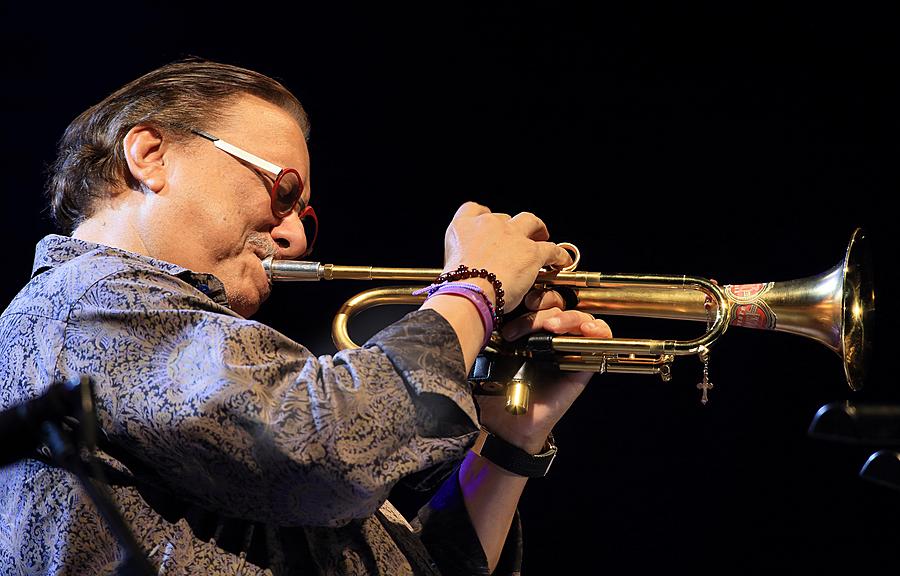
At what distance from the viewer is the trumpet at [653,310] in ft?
7.24

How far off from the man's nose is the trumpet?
32 mm

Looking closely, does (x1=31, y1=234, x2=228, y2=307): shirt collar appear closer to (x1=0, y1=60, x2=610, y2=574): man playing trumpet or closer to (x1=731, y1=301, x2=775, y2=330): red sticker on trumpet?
(x1=0, y1=60, x2=610, y2=574): man playing trumpet

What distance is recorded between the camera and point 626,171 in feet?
11.2

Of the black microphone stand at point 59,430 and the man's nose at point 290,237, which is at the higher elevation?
the man's nose at point 290,237

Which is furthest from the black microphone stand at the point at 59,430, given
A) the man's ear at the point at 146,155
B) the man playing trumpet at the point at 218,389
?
the man's ear at the point at 146,155

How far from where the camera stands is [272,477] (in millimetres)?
1451

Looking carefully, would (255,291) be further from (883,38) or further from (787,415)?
(883,38)

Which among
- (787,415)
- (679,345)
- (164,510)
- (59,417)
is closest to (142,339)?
(164,510)

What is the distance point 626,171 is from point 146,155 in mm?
1895

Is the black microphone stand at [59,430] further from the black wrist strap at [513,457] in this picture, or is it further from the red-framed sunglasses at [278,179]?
the black wrist strap at [513,457]

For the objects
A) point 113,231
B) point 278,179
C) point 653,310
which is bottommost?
point 113,231

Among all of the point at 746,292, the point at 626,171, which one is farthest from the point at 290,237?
the point at 626,171

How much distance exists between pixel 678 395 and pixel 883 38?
1397 mm

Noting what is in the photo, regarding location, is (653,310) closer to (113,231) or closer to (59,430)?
(113,231)
